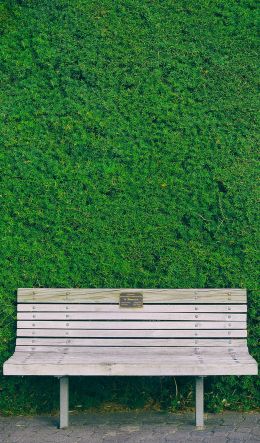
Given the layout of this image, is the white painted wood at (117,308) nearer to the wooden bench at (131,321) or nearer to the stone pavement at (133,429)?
the wooden bench at (131,321)

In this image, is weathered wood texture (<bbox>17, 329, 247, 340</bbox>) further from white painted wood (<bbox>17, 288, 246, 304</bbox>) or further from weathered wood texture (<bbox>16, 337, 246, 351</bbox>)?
white painted wood (<bbox>17, 288, 246, 304</bbox>)

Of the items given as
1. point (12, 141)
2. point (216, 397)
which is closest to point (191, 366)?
point (216, 397)

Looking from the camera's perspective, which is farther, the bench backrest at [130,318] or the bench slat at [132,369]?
the bench backrest at [130,318]

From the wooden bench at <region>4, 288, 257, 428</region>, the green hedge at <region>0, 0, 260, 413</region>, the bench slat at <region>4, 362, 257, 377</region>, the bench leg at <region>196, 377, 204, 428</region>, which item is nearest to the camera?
the bench slat at <region>4, 362, 257, 377</region>

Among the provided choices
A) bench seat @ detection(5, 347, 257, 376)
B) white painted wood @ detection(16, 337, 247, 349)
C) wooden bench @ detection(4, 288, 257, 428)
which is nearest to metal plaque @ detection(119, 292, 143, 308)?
wooden bench @ detection(4, 288, 257, 428)

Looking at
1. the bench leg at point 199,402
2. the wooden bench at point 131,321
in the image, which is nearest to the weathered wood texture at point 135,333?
the wooden bench at point 131,321

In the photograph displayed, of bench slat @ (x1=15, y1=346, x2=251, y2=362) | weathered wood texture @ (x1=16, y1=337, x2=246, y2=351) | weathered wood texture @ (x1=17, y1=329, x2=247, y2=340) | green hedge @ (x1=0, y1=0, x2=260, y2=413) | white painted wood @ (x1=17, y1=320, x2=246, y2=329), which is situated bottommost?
bench slat @ (x1=15, y1=346, x2=251, y2=362)

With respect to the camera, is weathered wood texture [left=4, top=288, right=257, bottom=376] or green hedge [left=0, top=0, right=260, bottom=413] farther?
green hedge [left=0, top=0, right=260, bottom=413]

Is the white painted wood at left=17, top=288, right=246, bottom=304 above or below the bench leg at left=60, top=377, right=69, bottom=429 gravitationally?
above
